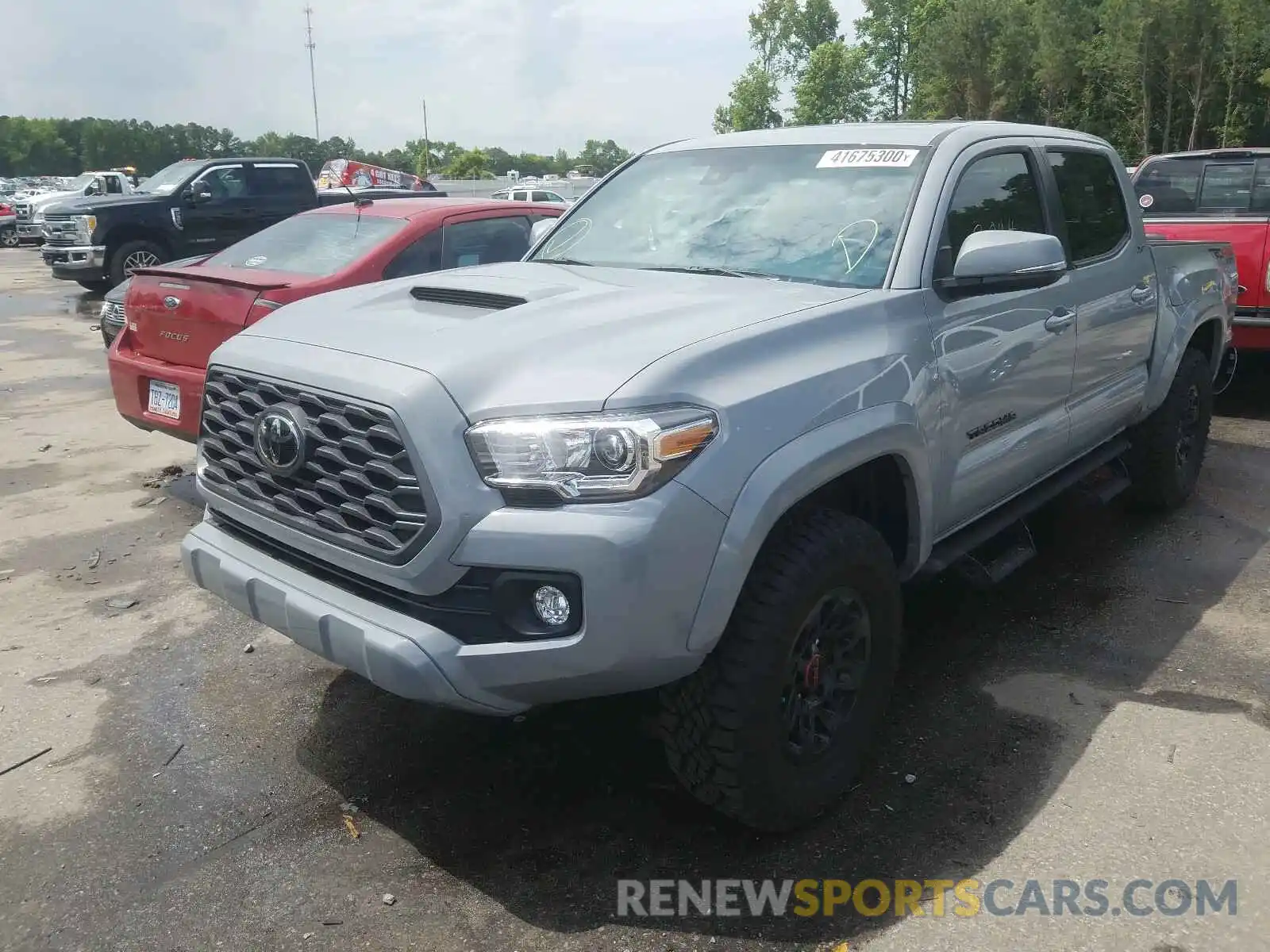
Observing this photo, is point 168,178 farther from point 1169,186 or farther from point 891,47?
point 891,47

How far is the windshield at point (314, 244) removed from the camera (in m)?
5.73

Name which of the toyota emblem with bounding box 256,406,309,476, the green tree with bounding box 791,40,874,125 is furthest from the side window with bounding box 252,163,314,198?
the green tree with bounding box 791,40,874,125

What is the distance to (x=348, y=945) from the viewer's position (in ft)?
8.13

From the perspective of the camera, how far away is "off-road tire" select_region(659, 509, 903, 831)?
100 inches

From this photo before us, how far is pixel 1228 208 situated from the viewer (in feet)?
26.5

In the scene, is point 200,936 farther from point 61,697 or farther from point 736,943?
point 61,697

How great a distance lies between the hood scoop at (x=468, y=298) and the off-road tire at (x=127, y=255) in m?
12.6

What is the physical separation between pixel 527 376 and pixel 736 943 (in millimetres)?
1419

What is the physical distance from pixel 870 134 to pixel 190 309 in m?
3.39

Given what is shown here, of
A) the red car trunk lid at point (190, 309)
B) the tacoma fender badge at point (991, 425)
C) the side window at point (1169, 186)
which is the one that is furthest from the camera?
the side window at point (1169, 186)

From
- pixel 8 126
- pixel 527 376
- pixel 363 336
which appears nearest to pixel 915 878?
pixel 527 376

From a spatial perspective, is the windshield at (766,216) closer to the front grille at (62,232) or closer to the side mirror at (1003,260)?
the side mirror at (1003,260)

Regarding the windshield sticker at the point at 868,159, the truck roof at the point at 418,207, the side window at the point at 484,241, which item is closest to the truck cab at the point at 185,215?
the truck roof at the point at 418,207

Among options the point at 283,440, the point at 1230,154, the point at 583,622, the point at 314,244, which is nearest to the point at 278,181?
the point at 314,244
